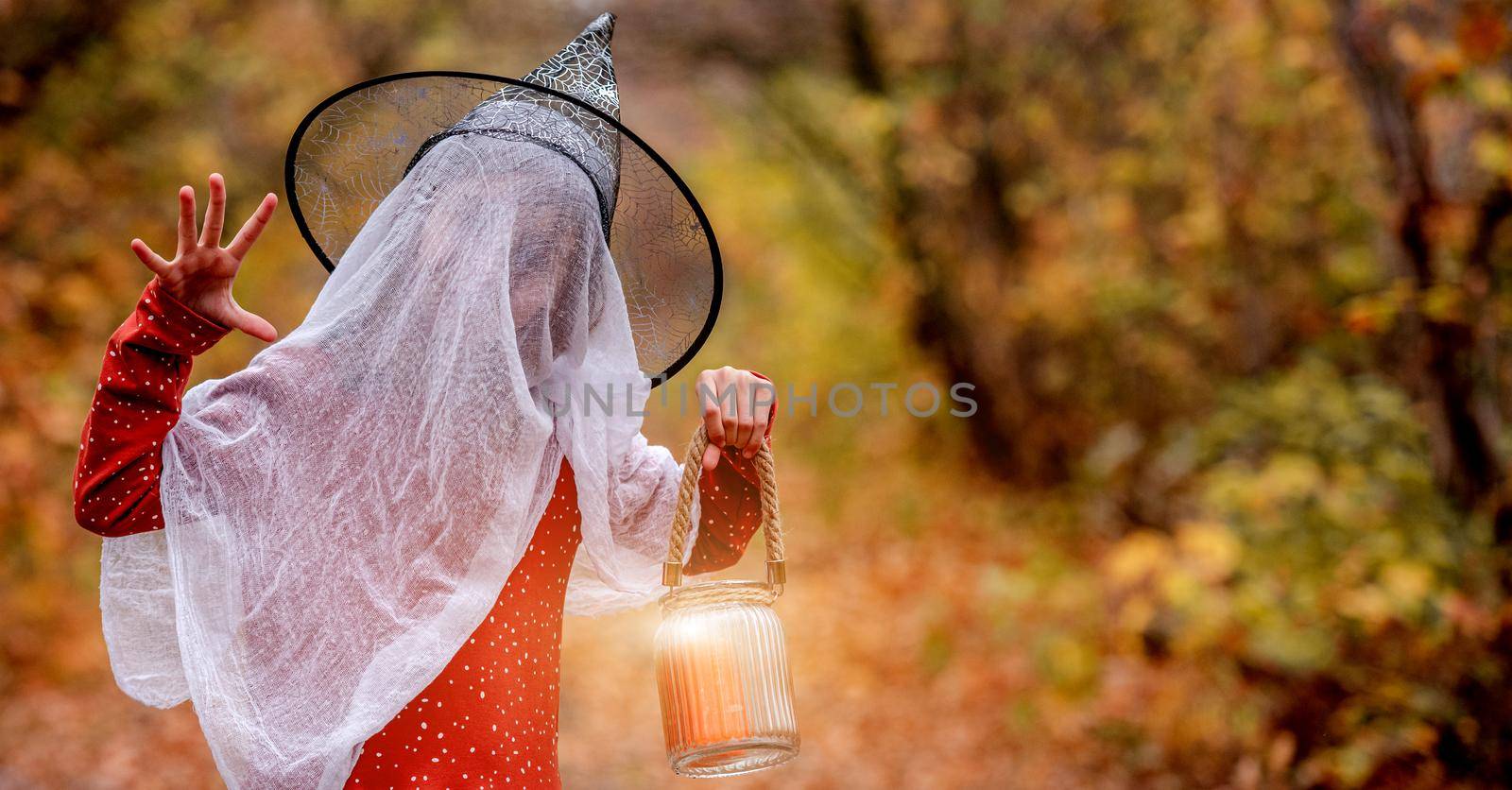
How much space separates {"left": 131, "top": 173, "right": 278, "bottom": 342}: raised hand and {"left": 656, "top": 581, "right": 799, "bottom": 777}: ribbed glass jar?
713mm

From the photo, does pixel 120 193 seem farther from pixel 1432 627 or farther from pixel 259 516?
pixel 1432 627

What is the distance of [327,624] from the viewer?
5.27 feet

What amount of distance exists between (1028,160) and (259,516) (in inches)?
300

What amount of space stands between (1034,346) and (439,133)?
724 cm

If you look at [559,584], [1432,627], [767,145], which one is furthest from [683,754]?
[767,145]

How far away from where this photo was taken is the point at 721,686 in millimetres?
1724

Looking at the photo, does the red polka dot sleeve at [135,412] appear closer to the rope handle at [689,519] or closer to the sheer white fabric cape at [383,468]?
the sheer white fabric cape at [383,468]

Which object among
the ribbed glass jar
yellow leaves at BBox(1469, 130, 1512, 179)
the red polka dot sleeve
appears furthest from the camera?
yellow leaves at BBox(1469, 130, 1512, 179)

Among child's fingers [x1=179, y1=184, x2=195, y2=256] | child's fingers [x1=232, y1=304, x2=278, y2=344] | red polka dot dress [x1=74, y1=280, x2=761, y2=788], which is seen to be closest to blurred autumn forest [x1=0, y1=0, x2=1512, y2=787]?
red polka dot dress [x1=74, y1=280, x2=761, y2=788]

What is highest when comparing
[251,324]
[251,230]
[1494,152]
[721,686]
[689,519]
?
[1494,152]

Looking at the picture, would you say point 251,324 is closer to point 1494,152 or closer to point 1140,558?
point 1140,558

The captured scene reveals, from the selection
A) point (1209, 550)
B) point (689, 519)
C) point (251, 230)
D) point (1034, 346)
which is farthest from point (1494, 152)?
point (1034, 346)

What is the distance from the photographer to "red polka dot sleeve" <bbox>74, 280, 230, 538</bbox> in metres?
1.56

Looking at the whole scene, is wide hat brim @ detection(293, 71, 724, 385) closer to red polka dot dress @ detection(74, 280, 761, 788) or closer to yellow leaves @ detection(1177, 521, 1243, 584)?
red polka dot dress @ detection(74, 280, 761, 788)
